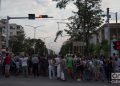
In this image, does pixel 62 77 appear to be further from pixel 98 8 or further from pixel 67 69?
pixel 98 8

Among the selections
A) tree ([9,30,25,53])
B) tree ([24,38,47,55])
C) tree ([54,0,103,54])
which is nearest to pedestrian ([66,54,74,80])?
tree ([54,0,103,54])

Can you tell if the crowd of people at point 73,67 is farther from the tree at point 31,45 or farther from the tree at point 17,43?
the tree at point 31,45

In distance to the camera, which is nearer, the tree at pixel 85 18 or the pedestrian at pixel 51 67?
the pedestrian at pixel 51 67

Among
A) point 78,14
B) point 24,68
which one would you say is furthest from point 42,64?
point 78,14

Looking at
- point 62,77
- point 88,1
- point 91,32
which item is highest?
point 88,1

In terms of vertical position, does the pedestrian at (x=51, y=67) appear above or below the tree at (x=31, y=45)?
below

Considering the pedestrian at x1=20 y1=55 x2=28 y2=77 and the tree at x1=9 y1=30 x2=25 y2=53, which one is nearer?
the pedestrian at x1=20 y1=55 x2=28 y2=77

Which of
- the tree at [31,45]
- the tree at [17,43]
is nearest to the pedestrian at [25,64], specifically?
the tree at [17,43]

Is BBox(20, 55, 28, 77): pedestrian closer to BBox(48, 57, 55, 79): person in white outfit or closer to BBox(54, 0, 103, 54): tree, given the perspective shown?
BBox(48, 57, 55, 79): person in white outfit

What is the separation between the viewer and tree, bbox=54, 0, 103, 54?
145 ft

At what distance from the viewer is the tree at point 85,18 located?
4412 centimetres

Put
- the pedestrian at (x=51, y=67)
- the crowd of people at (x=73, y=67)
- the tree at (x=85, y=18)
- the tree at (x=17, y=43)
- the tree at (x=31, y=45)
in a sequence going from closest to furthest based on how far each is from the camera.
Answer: the crowd of people at (x=73, y=67), the pedestrian at (x=51, y=67), the tree at (x=85, y=18), the tree at (x=17, y=43), the tree at (x=31, y=45)

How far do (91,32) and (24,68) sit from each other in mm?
15903

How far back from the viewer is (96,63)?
95.8 ft
